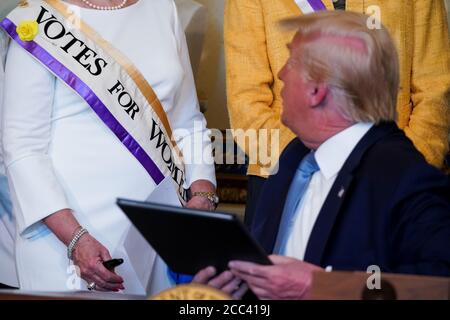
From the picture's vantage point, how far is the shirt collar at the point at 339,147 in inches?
76.9

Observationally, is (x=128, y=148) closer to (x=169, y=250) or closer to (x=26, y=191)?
(x=26, y=191)

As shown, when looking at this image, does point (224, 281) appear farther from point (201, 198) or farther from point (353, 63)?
point (201, 198)

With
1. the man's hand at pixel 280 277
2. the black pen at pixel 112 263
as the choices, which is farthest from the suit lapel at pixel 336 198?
the black pen at pixel 112 263

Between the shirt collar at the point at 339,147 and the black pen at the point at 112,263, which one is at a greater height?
the shirt collar at the point at 339,147

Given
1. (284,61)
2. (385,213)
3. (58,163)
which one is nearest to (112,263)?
(58,163)

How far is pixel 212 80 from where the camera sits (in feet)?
12.6

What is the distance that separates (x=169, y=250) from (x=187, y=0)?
187 cm

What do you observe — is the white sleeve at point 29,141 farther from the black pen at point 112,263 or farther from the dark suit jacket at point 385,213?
the dark suit jacket at point 385,213

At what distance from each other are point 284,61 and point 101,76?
565 millimetres

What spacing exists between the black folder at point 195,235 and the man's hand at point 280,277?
18mm

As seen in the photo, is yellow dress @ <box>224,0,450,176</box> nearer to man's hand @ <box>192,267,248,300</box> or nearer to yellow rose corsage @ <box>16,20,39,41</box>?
yellow rose corsage @ <box>16,20,39,41</box>

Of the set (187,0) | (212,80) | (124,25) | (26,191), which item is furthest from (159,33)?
(212,80)

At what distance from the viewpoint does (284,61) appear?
2693 millimetres

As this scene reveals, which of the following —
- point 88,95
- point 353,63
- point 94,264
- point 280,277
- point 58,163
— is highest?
point 353,63
